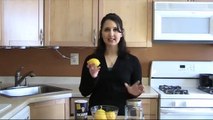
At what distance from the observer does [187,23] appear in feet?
8.48

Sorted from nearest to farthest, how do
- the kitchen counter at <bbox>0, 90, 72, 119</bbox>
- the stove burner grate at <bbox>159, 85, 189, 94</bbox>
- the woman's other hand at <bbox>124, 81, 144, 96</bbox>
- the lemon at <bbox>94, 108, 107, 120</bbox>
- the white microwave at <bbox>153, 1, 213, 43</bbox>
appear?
the lemon at <bbox>94, 108, 107, 120</bbox>
the woman's other hand at <bbox>124, 81, 144, 96</bbox>
the kitchen counter at <bbox>0, 90, 72, 119</bbox>
the stove burner grate at <bbox>159, 85, 189, 94</bbox>
the white microwave at <bbox>153, 1, 213, 43</bbox>

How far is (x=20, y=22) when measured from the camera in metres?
2.49

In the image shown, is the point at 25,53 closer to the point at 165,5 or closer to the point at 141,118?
the point at 165,5

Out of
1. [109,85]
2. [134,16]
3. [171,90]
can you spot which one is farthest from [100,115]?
[134,16]

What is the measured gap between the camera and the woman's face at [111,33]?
1670mm

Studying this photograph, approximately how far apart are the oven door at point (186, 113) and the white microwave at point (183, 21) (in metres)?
0.65

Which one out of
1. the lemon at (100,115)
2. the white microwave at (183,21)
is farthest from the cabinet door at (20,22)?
the lemon at (100,115)

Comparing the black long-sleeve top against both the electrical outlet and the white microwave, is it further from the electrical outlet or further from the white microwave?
the electrical outlet

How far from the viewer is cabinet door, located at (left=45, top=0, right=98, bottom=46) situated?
8.49ft

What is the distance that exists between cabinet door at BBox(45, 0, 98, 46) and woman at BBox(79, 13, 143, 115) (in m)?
0.78

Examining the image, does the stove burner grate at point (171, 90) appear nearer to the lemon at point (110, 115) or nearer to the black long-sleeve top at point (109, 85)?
the black long-sleeve top at point (109, 85)

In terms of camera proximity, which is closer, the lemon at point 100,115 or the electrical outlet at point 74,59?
the lemon at point 100,115

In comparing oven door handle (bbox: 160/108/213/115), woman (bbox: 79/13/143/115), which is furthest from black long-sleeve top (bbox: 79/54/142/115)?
oven door handle (bbox: 160/108/213/115)

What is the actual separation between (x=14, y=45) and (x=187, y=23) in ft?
5.19
